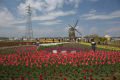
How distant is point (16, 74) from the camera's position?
6.39 meters

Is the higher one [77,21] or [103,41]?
[77,21]

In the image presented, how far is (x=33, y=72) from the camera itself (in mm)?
6559

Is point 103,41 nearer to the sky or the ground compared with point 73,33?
nearer to the ground

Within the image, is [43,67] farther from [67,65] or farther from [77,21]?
[77,21]

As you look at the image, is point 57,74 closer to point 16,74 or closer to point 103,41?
point 16,74

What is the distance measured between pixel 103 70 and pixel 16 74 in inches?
183

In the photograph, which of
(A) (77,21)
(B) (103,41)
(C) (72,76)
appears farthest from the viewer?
(A) (77,21)

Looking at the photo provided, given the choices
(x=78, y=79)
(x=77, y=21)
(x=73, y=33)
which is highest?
(x=77, y=21)

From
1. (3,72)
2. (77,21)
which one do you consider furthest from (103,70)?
(77,21)

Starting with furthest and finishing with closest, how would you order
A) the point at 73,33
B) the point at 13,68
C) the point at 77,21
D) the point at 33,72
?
1. the point at 77,21
2. the point at 73,33
3. the point at 13,68
4. the point at 33,72

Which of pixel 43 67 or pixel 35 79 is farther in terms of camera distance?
pixel 43 67

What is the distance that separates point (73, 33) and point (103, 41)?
1018cm

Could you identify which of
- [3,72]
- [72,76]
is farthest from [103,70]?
[3,72]

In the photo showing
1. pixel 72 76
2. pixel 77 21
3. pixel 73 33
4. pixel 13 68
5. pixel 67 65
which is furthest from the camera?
pixel 77 21
